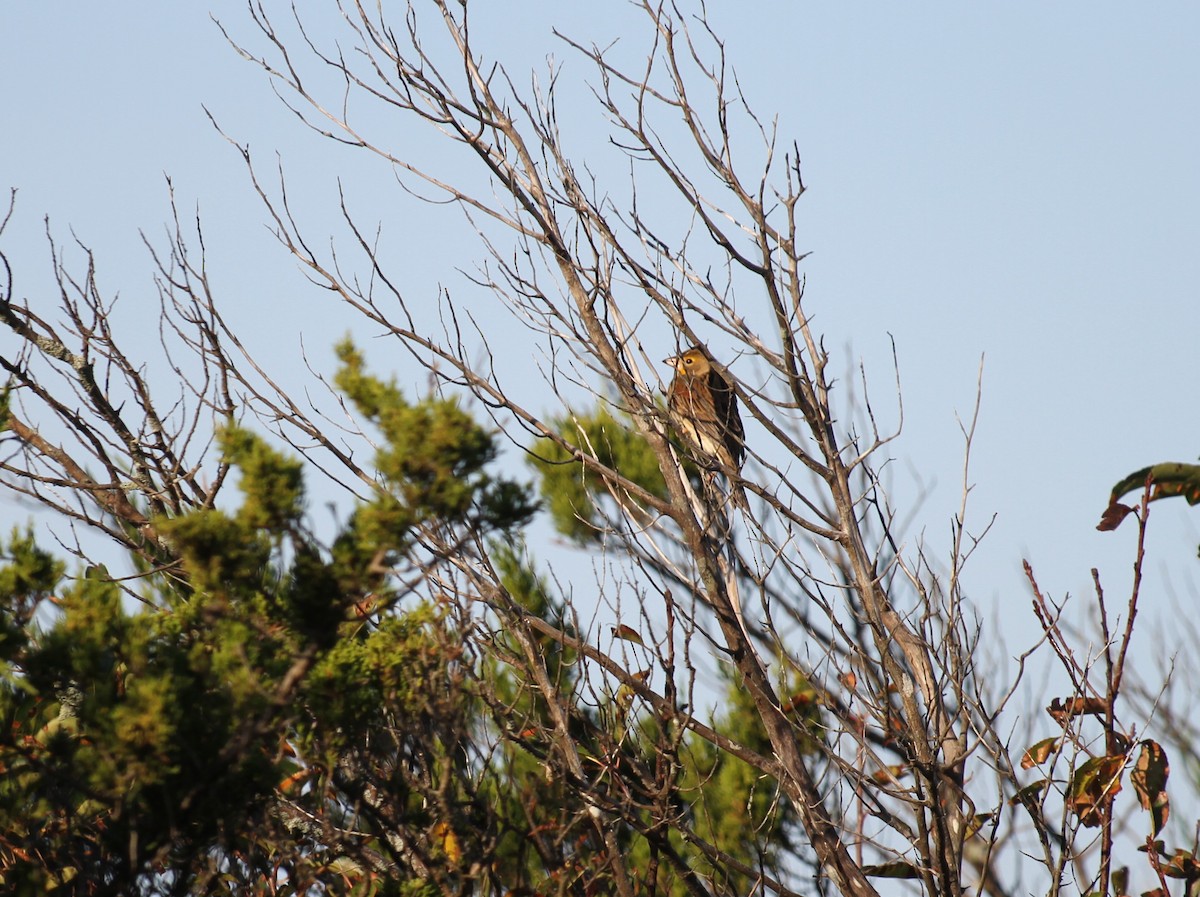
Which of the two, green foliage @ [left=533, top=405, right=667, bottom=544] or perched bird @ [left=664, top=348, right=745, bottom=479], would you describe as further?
green foliage @ [left=533, top=405, right=667, bottom=544]

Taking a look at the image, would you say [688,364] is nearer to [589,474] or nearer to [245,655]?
[589,474]

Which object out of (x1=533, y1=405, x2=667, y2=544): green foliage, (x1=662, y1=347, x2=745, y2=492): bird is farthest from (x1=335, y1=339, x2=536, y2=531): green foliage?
(x1=533, y1=405, x2=667, y2=544): green foliage

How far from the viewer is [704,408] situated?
6863 mm

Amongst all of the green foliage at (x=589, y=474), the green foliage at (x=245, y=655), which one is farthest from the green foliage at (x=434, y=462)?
the green foliage at (x=589, y=474)

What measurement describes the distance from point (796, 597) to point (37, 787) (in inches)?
124

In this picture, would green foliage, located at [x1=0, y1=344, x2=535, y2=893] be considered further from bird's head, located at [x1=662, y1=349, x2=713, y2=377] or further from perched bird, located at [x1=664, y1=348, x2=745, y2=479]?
bird's head, located at [x1=662, y1=349, x2=713, y2=377]

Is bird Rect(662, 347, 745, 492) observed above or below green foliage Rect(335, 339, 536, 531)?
above

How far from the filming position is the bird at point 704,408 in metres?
4.36

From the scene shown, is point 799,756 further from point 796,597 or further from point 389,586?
point 389,586

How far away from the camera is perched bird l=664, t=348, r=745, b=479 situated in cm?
458

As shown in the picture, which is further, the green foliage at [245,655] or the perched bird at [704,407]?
the perched bird at [704,407]

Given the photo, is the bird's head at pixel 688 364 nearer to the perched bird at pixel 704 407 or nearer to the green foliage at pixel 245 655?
the perched bird at pixel 704 407

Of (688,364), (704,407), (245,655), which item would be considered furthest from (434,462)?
(704,407)

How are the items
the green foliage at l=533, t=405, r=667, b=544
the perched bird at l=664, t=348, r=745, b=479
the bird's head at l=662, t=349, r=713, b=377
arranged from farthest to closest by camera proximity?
the green foliage at l=533, t=405, r=667, b=544
the bird's head at l=662, t=349, r=713, b=377
the perched bird at l=664, t=348, r=745, b=479
